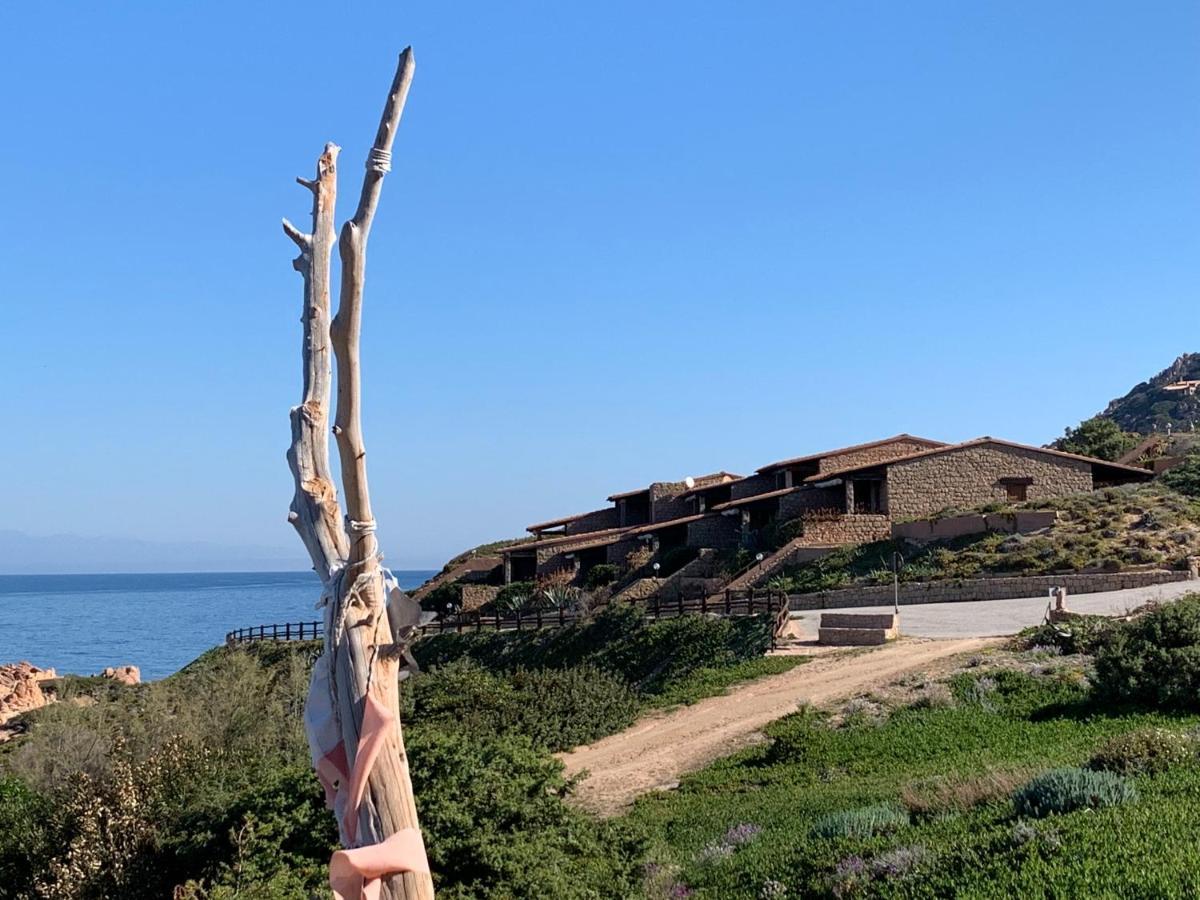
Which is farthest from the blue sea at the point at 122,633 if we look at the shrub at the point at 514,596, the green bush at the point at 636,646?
the green bush at the point at 636,646

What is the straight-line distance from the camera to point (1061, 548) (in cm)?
3303

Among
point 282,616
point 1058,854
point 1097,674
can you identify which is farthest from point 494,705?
point 282,616

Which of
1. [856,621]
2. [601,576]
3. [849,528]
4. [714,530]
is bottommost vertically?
[856,621]

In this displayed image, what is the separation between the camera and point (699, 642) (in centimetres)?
2577

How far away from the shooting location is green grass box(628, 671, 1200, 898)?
656 cm

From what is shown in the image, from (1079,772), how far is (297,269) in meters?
7.04

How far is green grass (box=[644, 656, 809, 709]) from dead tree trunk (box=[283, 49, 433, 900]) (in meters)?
17.7

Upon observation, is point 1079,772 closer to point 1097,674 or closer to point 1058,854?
point 1058,854

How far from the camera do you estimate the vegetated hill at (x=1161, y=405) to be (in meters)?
103

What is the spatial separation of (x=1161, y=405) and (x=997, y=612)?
94.9 m

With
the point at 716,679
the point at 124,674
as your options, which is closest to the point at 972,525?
the point at 716,679

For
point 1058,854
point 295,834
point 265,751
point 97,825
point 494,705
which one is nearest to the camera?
point 1058,854

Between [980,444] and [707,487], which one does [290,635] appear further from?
[980,444]

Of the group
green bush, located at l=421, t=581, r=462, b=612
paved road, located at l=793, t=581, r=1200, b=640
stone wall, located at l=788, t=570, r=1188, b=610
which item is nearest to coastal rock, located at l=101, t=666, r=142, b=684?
green bush, located at l=421, t=581, r=462, b=612
